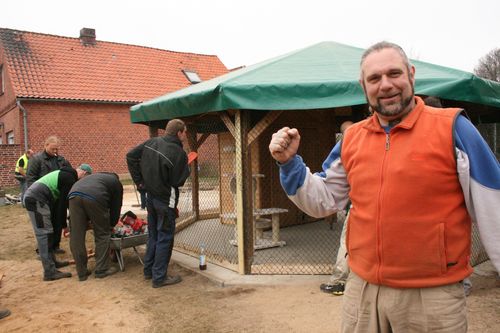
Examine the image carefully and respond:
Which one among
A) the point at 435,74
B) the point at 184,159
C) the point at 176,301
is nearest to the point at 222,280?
the point at 176,301

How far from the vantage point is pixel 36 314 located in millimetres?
4676

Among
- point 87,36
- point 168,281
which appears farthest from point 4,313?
point 87,36

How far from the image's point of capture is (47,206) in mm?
5871

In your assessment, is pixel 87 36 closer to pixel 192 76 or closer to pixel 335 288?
pixel 192 76

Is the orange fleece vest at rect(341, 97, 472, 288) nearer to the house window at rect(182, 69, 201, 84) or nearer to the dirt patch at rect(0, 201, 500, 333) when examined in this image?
the dirt patch at rect(0, 201, 500, 333)

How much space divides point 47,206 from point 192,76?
714 inches

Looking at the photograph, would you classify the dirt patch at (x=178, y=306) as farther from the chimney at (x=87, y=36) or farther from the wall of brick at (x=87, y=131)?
the chimney at (x=87, y=36)

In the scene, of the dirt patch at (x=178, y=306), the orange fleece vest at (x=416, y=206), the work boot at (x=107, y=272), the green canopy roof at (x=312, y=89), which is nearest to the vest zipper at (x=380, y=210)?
the orange fleece vest at (x=416, y=206)

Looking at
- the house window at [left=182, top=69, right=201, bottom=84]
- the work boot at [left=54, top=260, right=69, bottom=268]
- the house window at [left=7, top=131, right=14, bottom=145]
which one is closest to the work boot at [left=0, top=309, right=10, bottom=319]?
the work boot at [left=54, top=260, right=69, bottom=268]

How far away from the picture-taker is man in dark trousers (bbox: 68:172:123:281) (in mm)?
5668

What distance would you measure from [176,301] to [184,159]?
172 centimetres

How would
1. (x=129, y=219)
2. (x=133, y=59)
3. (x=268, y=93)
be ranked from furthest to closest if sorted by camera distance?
(x=133, y=59)
(x=129, y=219)
(x=268, y=93)

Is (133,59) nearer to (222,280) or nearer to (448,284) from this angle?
(222,280)

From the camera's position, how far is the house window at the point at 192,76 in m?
22.9
